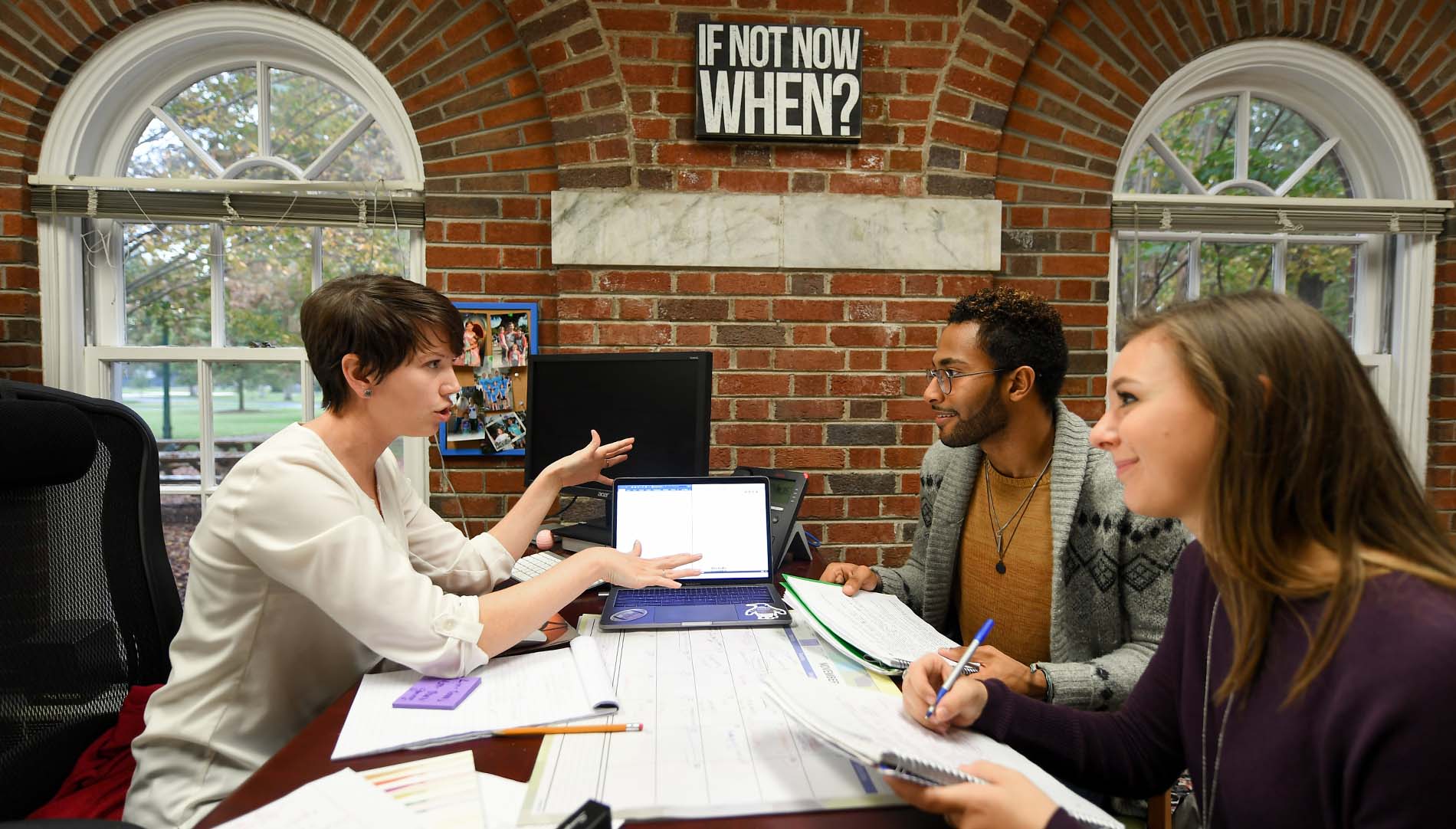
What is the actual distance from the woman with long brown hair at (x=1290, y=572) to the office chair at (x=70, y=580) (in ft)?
3.94

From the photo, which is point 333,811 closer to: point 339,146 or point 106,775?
point 106,775

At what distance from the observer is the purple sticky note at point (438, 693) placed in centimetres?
99

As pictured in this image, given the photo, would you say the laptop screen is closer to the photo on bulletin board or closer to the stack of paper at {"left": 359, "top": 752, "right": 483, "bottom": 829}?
the stack of paper at {"left": 359, "top": 752, "right": 483, "bottom": 829}

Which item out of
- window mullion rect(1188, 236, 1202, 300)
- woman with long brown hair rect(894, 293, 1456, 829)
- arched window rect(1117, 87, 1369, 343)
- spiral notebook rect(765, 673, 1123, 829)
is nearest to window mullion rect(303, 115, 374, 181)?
spiral notebook rect(765, 673, 1123, 829)

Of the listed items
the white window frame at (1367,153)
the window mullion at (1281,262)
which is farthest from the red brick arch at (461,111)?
the window mullion at (1281,262)

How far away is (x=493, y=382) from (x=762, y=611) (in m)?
1.47

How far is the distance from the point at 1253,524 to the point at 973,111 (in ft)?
6.73

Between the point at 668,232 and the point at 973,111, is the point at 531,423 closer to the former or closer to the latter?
the point at 668,232

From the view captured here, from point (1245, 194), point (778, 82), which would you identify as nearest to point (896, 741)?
point (778, 82)

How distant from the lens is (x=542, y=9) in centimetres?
233

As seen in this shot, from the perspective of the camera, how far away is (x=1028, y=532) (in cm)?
156

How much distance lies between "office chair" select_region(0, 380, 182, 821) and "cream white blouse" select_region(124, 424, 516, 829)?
4.9 inches

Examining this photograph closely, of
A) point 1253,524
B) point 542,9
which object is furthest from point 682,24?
point 1253,524

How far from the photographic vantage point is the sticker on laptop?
53.0 inches
